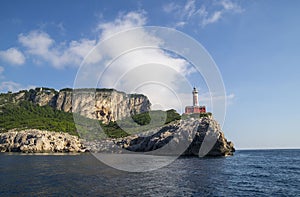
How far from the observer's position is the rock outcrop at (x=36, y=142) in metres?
122

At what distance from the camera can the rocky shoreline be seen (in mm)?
98062

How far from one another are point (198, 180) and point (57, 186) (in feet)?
68.5

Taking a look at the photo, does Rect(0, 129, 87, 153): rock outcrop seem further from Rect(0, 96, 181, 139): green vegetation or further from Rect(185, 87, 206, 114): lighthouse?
Rect(185, 87, 206, 114): lighthouse

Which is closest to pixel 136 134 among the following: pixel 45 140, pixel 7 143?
pixel 45 140

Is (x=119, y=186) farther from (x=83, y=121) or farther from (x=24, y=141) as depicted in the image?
(x=83, y=121)

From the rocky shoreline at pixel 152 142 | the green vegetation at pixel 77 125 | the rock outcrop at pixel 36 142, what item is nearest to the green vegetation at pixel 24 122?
the green vegetation at pixel 77 125

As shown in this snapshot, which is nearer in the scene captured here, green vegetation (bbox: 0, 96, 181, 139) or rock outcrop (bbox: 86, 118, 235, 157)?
rock outcrop (bbox: 86, 118, 235, 157)


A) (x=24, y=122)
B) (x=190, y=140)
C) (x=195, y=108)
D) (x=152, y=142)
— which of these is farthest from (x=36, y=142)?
(x=195, y=108)

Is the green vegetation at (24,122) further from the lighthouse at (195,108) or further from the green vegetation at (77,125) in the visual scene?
the lighthouse at (195,108)

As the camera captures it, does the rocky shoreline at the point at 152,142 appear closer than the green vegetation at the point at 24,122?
Yes

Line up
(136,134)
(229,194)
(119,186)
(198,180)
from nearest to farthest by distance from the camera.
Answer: (229,194)
(119,186)
(198,180)
(136,134)

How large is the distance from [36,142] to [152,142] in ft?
189

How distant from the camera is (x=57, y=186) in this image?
3375cm

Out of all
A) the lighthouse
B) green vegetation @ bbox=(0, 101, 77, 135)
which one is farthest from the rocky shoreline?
green vegetation @ bbox=(0, 101, 77, 135)
